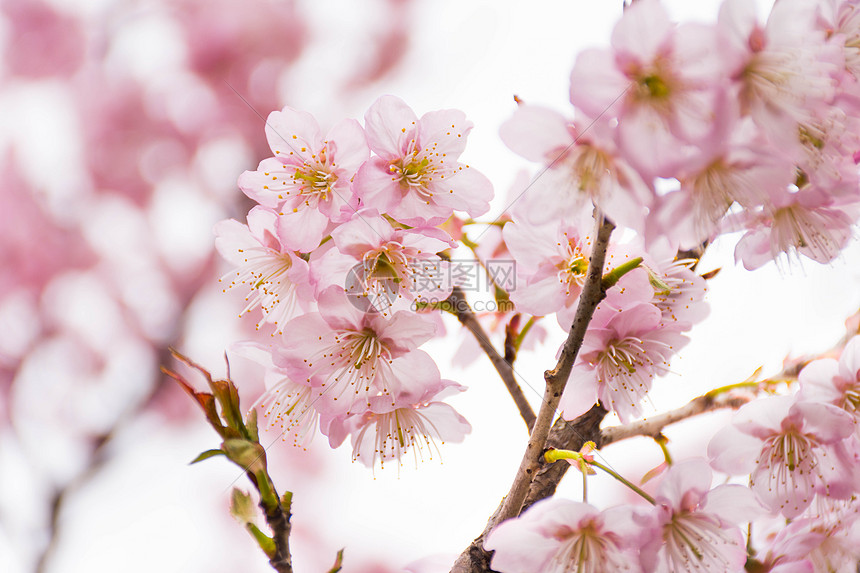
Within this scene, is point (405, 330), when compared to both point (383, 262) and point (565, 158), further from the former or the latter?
point (565, 158)

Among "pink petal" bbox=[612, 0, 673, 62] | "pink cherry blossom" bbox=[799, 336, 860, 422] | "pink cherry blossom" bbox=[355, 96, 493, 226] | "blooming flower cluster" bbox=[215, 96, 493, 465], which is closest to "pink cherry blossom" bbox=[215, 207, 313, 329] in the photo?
"blooming flower cluster" bbox=[215, 96, 493, 465]

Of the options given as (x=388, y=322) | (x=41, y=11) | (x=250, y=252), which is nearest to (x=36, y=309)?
(x=41, y=11)

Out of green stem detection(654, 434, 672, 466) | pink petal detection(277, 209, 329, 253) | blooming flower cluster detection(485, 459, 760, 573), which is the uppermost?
pink petal detection(277, 209, 329, 253)

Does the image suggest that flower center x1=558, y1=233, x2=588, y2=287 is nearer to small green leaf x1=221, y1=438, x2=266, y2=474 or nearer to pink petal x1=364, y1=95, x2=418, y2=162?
pink petal x1=364, y1=95, x2=418, y2=162

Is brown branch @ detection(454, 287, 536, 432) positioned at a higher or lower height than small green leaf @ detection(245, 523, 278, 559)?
higher

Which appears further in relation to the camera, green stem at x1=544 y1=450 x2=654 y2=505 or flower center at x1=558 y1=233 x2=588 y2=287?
flower center at x1=558 y1=233 x2=588 y2=287

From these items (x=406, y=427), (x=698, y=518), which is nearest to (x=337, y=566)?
(x=406, y=427)
